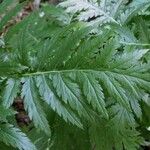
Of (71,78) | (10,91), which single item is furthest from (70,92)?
(10,91)

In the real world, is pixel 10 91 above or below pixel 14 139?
above

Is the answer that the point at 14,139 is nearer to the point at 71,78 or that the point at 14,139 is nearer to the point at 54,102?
the point at 54,102

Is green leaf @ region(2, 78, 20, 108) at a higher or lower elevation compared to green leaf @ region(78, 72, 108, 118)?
lower

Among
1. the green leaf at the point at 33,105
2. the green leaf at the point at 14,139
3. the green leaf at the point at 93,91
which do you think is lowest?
the green leaf at the point at 14,139

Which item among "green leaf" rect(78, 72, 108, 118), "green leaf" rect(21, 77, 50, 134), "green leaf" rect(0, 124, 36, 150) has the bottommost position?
"green leaf" rect(0, 124, 36, 150)

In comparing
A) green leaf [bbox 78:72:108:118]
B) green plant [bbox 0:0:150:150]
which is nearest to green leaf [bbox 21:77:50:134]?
green plant [bbox 0:0:150:150]

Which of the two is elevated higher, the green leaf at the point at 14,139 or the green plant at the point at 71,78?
the green plant at the point at 71,78

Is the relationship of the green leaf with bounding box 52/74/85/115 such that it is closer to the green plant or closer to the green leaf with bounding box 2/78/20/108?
the green plant

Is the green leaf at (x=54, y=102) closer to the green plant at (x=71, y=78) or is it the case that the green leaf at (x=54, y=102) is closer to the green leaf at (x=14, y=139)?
the green plant at (x=71, y=78)

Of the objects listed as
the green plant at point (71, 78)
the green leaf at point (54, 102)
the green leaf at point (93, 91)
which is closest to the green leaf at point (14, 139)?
the green plant at point (71, 78)

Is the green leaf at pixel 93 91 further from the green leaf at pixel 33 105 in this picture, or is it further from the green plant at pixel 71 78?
the green leaf at pixel 33 105

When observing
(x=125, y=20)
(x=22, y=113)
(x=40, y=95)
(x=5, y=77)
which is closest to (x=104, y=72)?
(x=40, y=95)
